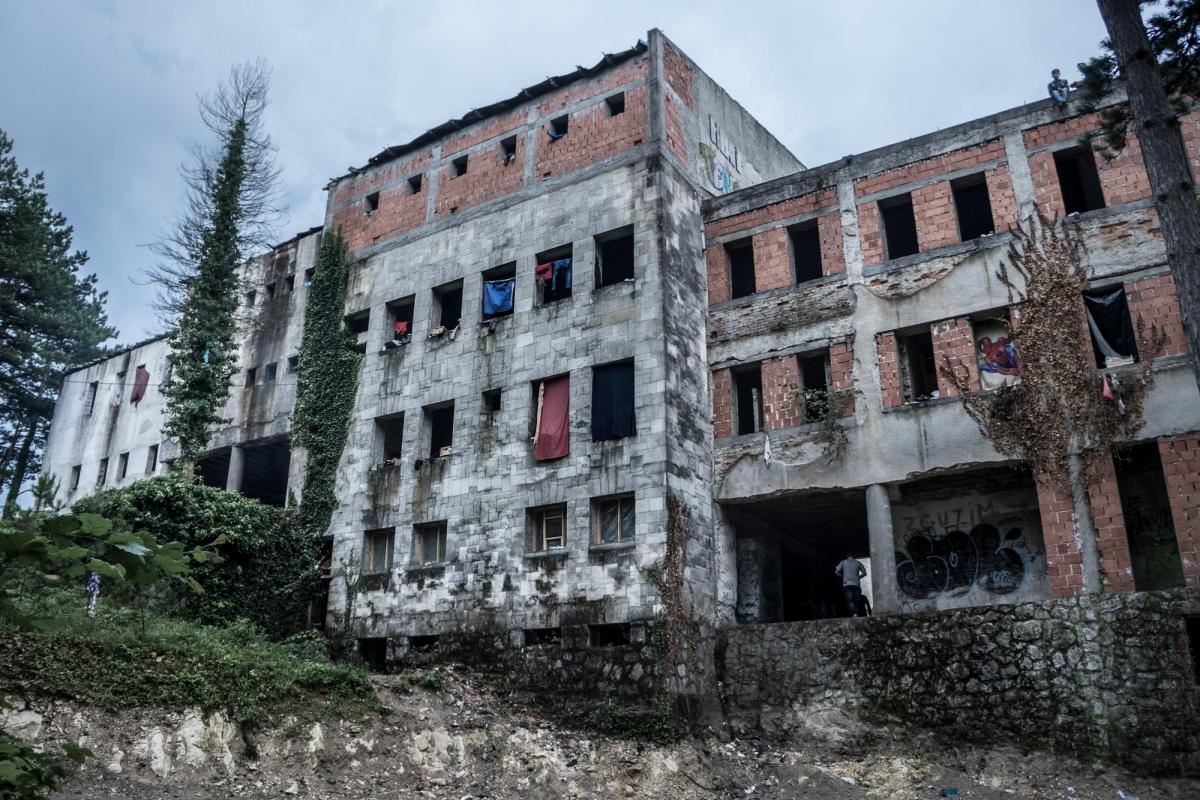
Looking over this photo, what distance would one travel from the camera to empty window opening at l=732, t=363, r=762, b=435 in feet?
78.6

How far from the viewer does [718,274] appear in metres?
25.0

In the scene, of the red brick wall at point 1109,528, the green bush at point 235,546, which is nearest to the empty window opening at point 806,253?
the red brick wall at point 1109,528

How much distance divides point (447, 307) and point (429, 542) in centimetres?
730

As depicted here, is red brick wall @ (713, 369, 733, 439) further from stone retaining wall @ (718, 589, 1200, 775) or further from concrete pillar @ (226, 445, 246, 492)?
concrete pillar @ (226, 445, 246, 492)

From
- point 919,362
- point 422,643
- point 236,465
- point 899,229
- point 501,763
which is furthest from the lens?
point 236,465

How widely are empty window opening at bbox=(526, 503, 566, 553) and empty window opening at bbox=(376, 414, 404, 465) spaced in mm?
5591

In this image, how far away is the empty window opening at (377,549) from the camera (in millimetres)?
25703

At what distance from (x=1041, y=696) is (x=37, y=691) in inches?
669

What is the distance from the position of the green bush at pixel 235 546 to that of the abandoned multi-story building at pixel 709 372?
132cm

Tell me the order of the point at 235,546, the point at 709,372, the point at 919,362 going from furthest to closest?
the point at 235,546
the point at 709,372
the point at 919,362

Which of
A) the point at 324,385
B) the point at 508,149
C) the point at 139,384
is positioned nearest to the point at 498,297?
the point at 508,149

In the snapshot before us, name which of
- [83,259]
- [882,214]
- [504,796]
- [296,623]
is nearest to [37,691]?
[504,796]

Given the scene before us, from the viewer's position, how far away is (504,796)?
711 inches

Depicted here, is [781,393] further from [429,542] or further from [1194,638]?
[429,542]
